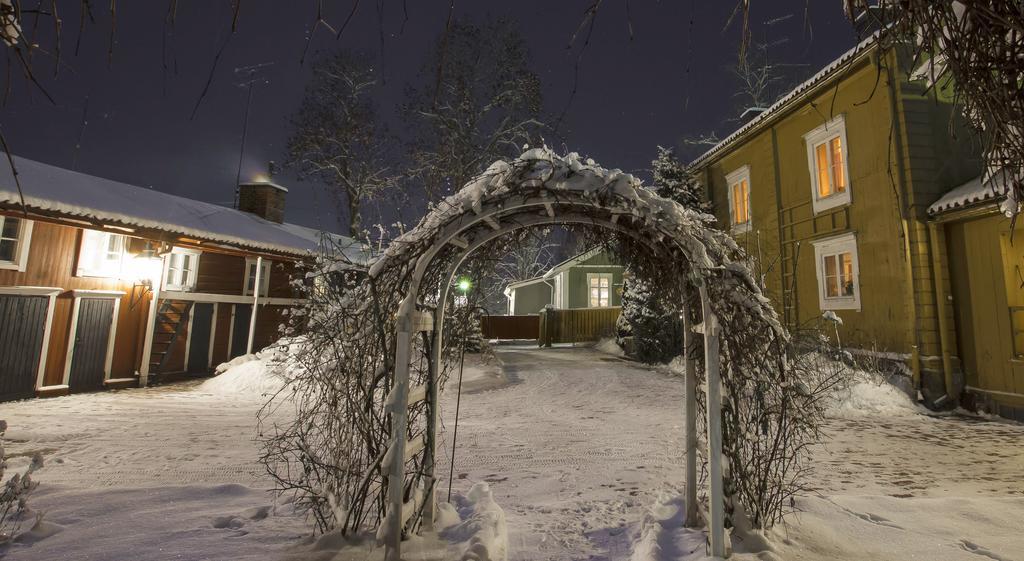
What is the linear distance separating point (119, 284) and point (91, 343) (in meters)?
1.40

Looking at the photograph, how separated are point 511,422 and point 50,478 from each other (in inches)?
224

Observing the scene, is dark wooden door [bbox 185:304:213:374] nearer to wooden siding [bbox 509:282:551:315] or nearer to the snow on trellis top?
the snow on trellis top

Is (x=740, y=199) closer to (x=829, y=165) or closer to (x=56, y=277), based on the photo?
(x=829, y=165)

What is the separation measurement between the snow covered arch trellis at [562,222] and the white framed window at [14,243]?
10348 mm

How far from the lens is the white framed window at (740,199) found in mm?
13352

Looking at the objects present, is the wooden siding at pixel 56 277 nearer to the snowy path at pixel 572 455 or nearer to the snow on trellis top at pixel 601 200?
the snowy path at pixel 572 455

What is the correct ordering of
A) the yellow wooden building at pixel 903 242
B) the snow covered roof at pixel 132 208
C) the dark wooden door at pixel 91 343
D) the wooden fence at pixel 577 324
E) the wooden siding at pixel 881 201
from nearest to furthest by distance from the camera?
1. the yellow wooden building at pixel 903 242
2. the wooden siding at pixel 881 201
3. the snow covered roof at pixel 132 208
4. the dark wooden door at pixel 91 343
5. the wooden fence at pixel 577 324

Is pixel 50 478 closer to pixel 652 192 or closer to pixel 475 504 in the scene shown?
pixel 475 504

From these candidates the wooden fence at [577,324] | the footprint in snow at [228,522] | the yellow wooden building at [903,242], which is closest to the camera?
the footprint in snow at [228,522]

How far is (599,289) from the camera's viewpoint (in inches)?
966

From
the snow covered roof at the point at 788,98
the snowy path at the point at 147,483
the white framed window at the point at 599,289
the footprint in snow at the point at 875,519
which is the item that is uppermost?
the snow covered roof at the point at 788,98

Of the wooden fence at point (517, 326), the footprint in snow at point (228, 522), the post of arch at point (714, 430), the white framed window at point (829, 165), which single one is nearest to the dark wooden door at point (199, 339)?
the footprint in snow at point (228, 522)

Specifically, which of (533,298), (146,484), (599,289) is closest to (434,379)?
(146,484)

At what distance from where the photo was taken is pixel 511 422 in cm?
778
